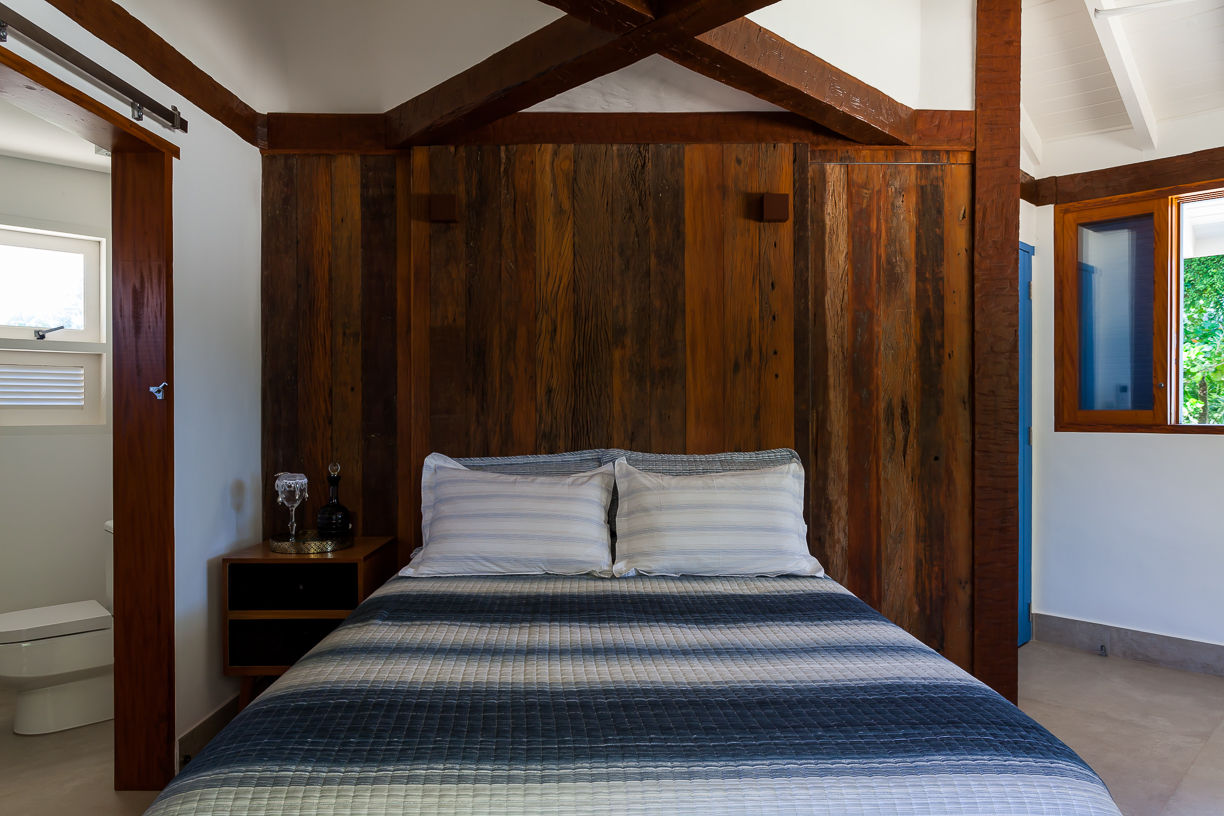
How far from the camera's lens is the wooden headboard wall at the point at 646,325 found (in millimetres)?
2734

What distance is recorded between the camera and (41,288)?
11.5ft

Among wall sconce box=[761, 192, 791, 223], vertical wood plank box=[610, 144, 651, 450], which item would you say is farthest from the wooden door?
wall sconce box=[761, 192, 791, 223]

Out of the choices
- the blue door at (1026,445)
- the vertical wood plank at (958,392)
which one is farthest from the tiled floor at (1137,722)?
the vertical wood plank at (958,392)

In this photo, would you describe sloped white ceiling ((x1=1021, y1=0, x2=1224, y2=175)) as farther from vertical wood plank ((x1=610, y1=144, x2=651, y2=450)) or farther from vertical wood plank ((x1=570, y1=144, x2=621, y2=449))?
vertical wood plank ((x1=570, y1=144, x2=621, y2=449))

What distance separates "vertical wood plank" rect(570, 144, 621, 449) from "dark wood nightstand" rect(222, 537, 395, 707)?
0.90 metres

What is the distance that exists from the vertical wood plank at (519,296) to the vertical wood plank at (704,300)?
0.56 meters

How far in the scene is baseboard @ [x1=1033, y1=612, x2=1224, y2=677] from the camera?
3.13m

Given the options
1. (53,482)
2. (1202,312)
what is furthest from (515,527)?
(1202,312)

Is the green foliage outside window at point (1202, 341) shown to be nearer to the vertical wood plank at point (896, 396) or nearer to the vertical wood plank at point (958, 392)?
the vertical wood plank at point (958, 392)

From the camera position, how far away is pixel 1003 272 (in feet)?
9.10

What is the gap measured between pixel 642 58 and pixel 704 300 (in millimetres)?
858

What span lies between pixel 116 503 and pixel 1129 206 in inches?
163

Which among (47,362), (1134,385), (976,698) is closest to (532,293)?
(976,698)

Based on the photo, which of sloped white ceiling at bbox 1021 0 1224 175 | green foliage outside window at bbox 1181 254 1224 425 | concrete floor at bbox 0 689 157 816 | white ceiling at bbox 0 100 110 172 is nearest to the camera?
concrete floor at bbox 0 689 157 816
